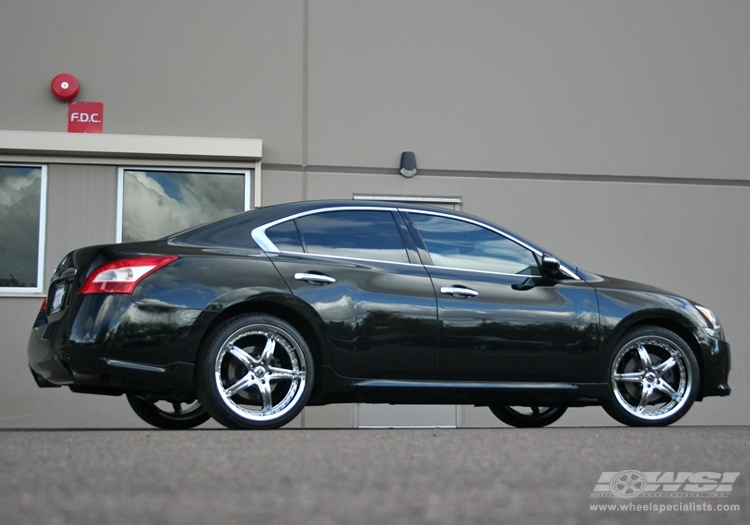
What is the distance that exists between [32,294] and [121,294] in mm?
5013

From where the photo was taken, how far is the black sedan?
5.70m

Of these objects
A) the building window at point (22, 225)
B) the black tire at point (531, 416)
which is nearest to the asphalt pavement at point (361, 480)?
the black tire at point (531, 416)

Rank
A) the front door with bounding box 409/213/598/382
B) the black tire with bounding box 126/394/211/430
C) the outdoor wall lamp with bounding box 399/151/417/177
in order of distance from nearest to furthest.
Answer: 1. the front door with bounding box 409/213/598/382
2. the black tire with bounding box 126/394/211/430
3. the outdoor wall lamp with bounding box 399/151/417/177

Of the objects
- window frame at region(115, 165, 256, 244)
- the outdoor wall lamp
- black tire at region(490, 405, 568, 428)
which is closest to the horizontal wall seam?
the outdoor wall lamp

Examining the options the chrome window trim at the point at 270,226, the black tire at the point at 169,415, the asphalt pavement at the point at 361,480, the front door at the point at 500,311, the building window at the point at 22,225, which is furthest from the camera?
the building window at the point at 22,225

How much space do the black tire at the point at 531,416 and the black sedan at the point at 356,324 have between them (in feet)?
3.81

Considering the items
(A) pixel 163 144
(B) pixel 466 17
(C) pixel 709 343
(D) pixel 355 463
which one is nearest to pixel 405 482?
(D) pixel 355 463

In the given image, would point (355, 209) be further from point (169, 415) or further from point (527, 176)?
point (527, 176)

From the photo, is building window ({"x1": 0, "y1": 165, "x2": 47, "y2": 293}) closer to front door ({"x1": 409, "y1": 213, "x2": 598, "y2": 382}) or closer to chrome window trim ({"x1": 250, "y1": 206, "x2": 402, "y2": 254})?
chrome window trim ({"x1": 250, "y1": 206, "x2": 402, "y2": 254})

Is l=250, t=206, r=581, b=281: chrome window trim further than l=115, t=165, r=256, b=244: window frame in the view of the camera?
No

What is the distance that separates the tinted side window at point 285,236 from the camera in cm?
626

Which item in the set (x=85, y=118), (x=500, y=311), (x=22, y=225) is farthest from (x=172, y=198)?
(x=500, y=311)

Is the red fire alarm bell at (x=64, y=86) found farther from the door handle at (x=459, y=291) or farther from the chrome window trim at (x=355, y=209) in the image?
the door handle at (x=459, y=291)

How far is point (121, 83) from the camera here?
10609mm
